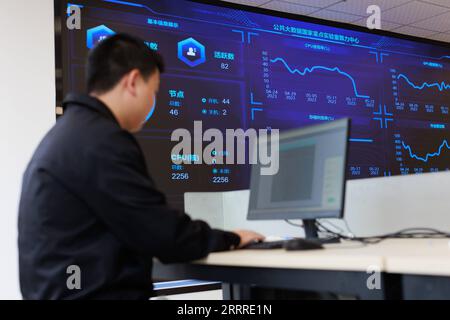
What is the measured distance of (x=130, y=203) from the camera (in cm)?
125

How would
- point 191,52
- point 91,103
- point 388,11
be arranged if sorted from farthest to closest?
1. point 388,11
2. point 191,52
3. point 91,103

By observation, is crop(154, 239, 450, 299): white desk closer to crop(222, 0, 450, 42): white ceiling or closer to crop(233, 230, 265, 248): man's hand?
crop(233, 230, 265, 248): man's hand

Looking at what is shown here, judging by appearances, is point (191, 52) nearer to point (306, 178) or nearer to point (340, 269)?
point (306, 178)

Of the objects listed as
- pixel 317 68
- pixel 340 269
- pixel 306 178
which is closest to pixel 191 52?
pixel 317 68

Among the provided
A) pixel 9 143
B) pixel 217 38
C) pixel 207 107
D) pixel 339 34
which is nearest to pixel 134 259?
pixel 9 143

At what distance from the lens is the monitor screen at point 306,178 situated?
5.34ft

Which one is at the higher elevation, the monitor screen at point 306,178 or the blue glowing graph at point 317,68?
the blue glowing graph at point 317,68

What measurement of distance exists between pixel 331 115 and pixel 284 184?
85.1 inches

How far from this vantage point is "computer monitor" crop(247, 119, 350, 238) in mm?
1627

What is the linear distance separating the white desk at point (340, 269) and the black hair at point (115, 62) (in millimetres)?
536

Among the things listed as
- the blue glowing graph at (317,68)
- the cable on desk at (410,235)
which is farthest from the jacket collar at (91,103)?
the blue glowing graph at (317,68)

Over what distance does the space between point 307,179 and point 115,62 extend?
688mm

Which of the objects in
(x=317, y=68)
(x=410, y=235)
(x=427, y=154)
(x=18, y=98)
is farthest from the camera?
(x=427, y=154)

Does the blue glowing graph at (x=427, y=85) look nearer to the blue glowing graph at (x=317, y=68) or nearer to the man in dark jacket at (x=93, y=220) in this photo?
the blue glowing graph at (x=317, y=68)
